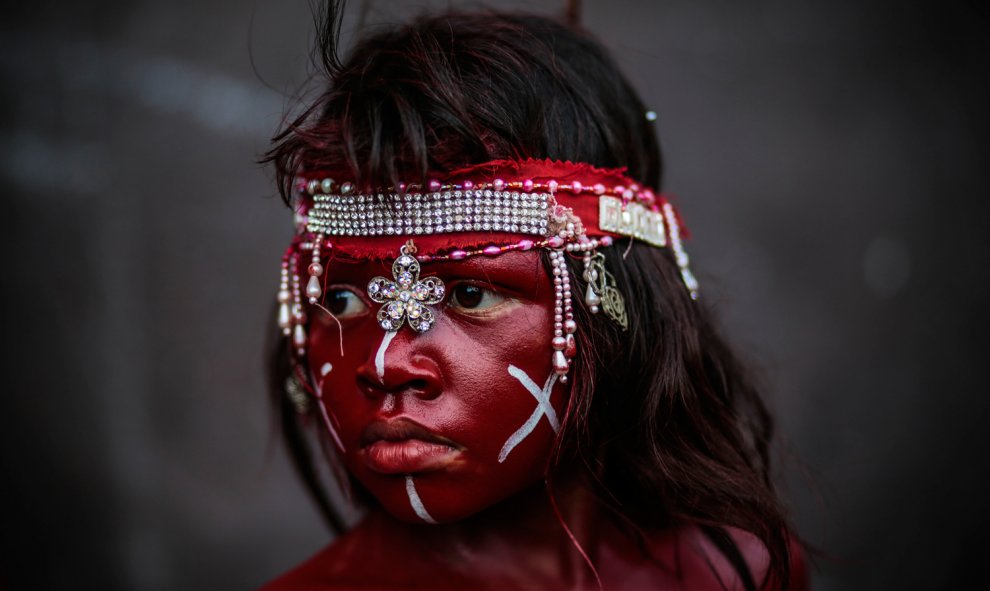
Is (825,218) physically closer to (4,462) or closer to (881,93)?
(881,93)

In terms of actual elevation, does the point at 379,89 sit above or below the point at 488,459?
above

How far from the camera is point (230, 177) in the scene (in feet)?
7.54

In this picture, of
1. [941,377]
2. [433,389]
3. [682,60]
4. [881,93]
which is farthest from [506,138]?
[941,377]

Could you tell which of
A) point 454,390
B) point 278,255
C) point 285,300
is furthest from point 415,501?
point 278,255

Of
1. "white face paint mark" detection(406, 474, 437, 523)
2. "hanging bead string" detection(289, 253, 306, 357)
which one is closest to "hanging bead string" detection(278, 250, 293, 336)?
"hanging bead string" detection(289, 253, 306, 357)

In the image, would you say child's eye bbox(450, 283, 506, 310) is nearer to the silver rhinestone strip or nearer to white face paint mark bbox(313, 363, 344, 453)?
the silver rhinestone strip

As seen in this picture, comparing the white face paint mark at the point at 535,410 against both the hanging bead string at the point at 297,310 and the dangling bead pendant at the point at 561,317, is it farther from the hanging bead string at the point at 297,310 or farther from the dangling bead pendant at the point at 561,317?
the hanging bead string at the point at 297,310

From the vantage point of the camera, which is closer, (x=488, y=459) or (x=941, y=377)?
(x=488, y=459)

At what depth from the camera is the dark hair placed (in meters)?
1.25

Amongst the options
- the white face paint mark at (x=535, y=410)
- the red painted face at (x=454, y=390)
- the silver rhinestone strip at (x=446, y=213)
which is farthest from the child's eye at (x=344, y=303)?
the white face paint mark at (x=535, y=410)

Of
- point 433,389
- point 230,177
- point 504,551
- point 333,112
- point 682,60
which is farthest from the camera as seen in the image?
point 682,60

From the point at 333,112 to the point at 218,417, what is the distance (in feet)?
4.47

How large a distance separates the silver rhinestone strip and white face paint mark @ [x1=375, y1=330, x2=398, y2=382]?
163mm

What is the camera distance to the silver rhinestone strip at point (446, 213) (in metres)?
1.23
